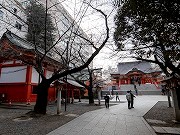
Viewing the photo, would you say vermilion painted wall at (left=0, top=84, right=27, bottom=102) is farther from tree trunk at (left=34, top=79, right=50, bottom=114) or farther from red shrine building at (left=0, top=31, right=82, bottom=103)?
tree trunk at (left=34, top=79, right=50, bottom=114)

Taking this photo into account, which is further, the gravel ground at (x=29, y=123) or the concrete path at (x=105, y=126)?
the concrete path at (x=105, y=126)

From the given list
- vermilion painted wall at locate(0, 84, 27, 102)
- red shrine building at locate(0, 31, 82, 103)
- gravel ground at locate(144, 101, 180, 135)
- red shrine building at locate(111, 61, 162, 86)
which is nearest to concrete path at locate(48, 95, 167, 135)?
gravel ground at locate(144, 101, 180, 135)

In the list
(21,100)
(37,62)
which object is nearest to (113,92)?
(21,100)

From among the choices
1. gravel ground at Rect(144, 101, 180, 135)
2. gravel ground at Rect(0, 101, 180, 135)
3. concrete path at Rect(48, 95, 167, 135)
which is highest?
gravel ground at Rect(0, 101, 180, 135)

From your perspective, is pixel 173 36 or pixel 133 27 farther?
pixel 133 27

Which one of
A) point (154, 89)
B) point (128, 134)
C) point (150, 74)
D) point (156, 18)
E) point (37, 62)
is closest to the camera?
point (156, 18)

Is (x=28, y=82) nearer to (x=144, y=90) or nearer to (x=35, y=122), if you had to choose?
(x=35, y=122)

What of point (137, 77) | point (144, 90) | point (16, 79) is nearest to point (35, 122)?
point (16, 79)

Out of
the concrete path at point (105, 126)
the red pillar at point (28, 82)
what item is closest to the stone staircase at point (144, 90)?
the red pillar at point (28, 82)

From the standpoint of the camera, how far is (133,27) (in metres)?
8.77

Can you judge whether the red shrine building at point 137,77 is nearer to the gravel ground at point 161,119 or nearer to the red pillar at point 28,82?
the gravel ground at point 161,119

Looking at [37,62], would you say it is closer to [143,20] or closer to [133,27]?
[133,27]

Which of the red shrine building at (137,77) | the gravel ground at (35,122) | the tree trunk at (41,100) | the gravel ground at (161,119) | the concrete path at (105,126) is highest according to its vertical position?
the red shrine building at (137,77)

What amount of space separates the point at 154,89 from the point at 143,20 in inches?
1485
